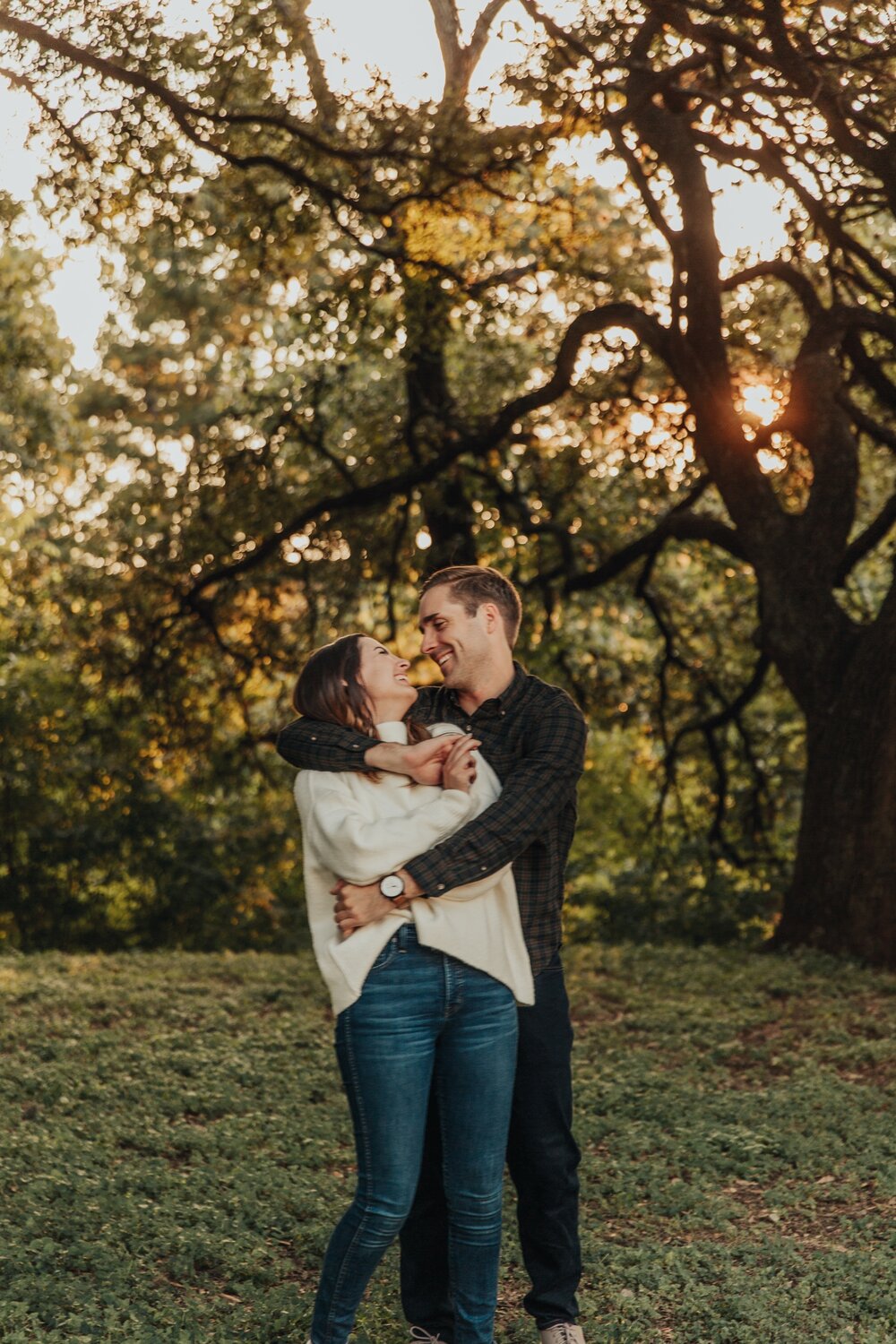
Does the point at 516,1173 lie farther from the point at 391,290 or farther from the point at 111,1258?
the point at 391,290

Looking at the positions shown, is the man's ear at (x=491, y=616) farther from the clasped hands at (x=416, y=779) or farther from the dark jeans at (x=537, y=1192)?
the dark jeans at (x=537, y=1192)

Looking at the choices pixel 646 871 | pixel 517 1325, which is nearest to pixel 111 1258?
pixel 517 1325

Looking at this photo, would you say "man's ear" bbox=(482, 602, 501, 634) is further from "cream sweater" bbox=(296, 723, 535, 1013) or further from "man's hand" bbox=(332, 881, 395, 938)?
"man's hand" bbox=(332, 881, 395, 938)

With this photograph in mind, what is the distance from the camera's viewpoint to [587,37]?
8180mm

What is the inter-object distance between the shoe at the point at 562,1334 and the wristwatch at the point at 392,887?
1341 mm

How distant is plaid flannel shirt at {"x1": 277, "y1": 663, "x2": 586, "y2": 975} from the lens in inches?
122

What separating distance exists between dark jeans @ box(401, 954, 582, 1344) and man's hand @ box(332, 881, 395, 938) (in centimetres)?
64

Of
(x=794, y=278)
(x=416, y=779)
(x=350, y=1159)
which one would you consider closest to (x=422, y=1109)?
(x=416, y=779)

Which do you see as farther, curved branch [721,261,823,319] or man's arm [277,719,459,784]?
curved branch [721,261,823,319]

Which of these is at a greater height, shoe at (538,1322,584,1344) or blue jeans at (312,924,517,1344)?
blue jeans at (312,924,517,1344)

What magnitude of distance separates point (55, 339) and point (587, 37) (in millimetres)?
8184

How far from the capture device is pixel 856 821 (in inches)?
341

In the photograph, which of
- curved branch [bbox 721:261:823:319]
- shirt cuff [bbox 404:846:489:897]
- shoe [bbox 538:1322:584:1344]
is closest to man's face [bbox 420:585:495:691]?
shirt cuff [bbox 404:846:489:897]

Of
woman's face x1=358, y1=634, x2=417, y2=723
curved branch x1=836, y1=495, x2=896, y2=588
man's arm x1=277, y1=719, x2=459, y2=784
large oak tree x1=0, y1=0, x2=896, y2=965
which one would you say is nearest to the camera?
man's arm x1=277, y1=719, x2=459, y2=784
